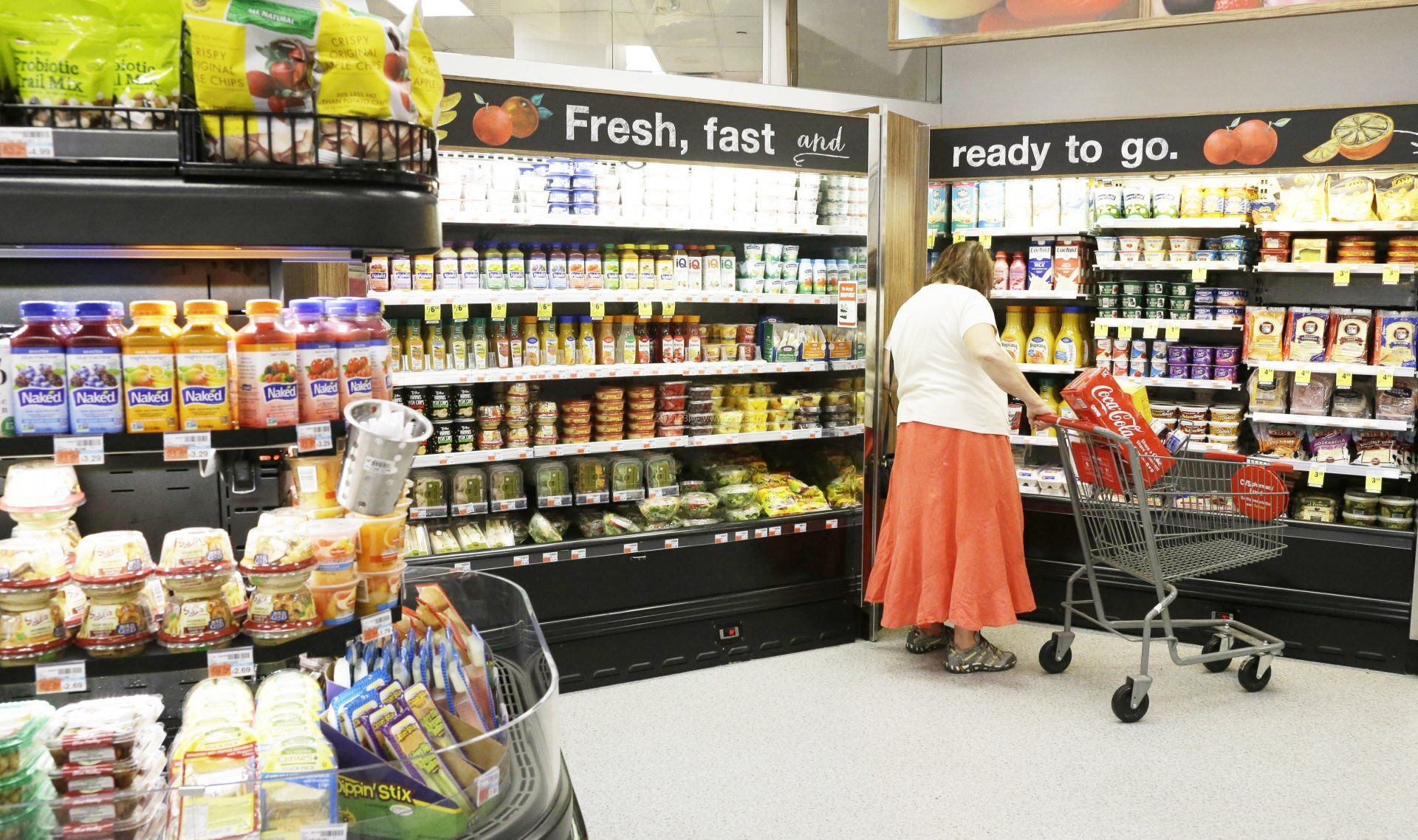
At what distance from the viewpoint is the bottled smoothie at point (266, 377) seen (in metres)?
1.63

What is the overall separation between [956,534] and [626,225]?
1.92 meters

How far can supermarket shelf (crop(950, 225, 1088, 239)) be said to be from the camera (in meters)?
5.25

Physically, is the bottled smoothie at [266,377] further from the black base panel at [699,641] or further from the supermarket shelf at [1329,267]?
the supermarket shelf at [1329,267]

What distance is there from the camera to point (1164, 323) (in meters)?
5.05

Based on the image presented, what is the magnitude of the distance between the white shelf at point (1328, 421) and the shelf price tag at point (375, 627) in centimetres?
447

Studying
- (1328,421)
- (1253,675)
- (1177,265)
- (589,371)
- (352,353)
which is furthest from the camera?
(1177,265)

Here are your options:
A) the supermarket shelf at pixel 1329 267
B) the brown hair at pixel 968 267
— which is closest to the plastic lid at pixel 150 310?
the brown hair at pixel 968 267

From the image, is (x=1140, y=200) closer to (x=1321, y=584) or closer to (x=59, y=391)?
(x=1321, y=584)

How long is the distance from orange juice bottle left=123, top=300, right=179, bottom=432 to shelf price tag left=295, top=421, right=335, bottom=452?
0.17 metres

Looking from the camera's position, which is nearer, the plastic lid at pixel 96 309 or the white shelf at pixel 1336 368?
the plastic lid at pixel 96 309

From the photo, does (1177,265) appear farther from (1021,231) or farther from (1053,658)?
(1053,658)

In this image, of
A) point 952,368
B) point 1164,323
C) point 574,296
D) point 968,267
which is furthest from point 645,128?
point 1164,323

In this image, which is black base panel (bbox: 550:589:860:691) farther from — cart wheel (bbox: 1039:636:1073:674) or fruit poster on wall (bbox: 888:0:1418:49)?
fruit poster on wall (bbox: 888:0:1418:49)

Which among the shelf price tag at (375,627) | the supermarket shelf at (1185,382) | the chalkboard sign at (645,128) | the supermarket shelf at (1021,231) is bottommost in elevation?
the shelf price tag at (375,627)
